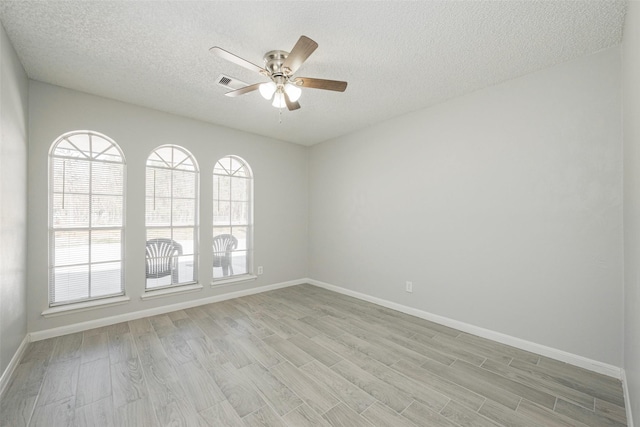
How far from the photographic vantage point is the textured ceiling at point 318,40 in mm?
1809

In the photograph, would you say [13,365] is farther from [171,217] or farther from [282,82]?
[282,82]

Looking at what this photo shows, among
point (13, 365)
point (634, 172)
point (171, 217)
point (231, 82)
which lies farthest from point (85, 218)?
point (634, 172)

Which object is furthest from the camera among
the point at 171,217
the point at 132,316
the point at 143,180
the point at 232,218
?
the point at 232,218

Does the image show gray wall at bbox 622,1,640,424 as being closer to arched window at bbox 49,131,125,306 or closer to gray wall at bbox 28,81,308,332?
gray wall at bbox 28,81,308,332

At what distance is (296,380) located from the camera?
2.12m

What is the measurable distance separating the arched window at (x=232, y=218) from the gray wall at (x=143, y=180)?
139mm

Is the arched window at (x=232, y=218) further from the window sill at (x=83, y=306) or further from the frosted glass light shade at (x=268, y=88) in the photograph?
the frosted glass light shade at (x=268, y=88)

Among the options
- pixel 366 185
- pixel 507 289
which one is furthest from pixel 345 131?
pixel 507 289

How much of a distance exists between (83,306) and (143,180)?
1.58 meters

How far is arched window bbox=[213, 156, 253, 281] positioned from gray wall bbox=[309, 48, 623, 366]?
6.57ft

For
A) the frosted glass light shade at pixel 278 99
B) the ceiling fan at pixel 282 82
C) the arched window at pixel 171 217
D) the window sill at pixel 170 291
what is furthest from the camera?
the arched window at pixel 171 217

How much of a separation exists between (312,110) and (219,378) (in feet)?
10.2

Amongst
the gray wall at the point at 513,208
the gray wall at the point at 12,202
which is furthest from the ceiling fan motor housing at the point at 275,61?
the gray wall at the point at 513,208

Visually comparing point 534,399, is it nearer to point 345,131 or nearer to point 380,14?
point 380,14
